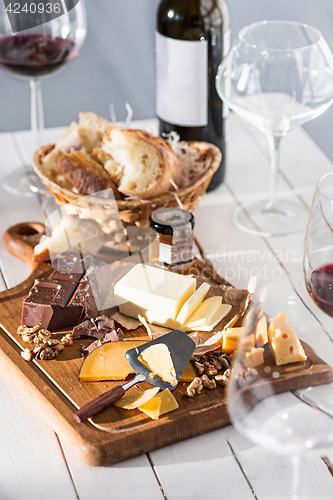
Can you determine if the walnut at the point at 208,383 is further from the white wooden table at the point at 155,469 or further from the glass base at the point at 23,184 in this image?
the glass base at the point at 23,184

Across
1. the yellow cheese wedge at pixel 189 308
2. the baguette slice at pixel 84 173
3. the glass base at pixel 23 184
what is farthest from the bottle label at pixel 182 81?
the yellow cheese wedge at pixel 189 308

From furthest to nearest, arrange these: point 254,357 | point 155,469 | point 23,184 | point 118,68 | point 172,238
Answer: point 118,68 < point 23,184 < point 172,238 < point 155,469 < point 254,357

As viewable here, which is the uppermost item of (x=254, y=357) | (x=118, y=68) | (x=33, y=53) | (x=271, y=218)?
(x=33, y=53)

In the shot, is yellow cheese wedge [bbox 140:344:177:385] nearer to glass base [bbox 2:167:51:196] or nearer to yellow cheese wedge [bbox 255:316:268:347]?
yellow cheese wedge [bbox 255:316:268:347]

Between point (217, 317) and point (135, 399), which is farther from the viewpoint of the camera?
point (217, 317)

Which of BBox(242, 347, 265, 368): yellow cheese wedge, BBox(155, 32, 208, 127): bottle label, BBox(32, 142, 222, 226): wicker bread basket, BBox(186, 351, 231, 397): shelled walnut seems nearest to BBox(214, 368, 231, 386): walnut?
BBox(186, 351, 231, 397): shelled walnut

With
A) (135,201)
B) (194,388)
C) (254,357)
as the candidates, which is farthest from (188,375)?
(135,201)

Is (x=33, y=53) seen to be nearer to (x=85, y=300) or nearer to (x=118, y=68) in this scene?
(x=85, y=300)

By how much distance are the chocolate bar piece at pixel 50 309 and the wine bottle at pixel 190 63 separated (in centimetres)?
52

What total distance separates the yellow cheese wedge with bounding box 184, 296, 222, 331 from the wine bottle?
19.2 inches

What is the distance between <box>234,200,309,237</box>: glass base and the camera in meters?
1.28

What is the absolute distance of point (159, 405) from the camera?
31.4 inches

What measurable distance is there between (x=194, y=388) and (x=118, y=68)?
2.30m

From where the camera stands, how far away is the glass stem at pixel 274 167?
4.11 feet
